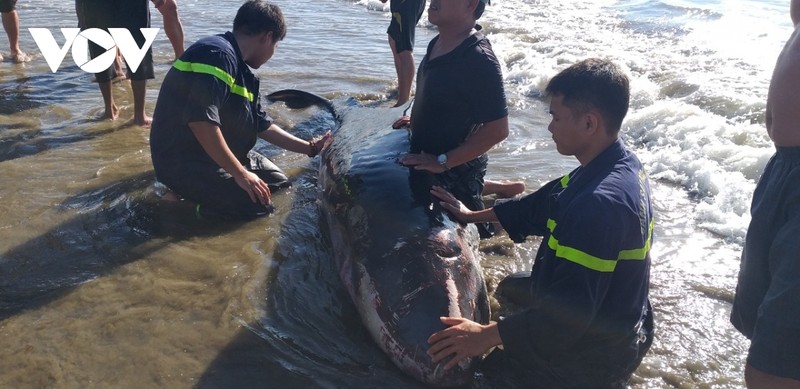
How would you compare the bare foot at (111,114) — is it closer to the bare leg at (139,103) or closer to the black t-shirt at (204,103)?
the bare leg at (139,103)

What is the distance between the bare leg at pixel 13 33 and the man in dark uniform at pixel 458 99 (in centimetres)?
670

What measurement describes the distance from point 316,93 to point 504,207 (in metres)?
5.06

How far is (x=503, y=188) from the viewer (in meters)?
5.31

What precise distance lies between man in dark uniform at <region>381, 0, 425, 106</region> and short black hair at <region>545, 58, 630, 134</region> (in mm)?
4643

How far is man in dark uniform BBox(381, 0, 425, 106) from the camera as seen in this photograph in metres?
7.51

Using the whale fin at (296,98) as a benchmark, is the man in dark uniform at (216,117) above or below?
above

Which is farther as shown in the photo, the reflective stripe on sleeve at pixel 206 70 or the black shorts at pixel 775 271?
the reflective stripe on sleeve at pixel 206 70

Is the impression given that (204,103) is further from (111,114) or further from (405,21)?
(405,21)

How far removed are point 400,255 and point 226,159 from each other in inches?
60.6

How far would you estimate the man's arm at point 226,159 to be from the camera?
14.3ft

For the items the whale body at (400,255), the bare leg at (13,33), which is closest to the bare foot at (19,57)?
the bare leg at (13,33)

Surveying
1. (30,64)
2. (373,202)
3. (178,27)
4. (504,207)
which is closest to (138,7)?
(178,27)

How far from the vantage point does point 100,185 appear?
519cm

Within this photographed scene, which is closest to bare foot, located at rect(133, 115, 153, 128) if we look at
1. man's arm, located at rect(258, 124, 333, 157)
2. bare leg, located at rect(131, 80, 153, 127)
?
bare leg, located at rect(131, 80, 153, 127)
